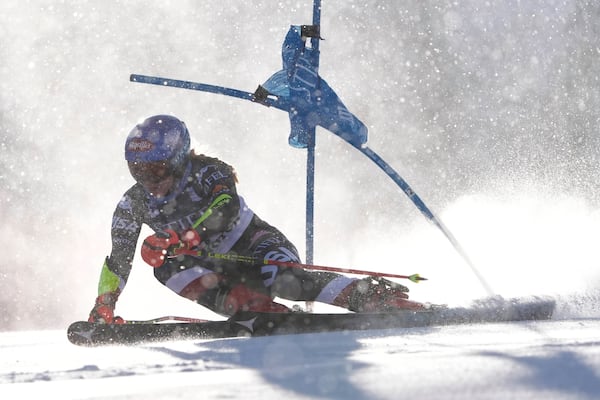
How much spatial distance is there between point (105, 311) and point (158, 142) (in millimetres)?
885

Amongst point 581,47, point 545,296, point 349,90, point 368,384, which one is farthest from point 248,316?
point 581,47

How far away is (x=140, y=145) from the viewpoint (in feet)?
13.7

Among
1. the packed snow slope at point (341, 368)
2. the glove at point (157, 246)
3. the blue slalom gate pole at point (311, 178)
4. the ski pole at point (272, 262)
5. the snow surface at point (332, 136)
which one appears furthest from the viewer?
the snow surface at point (332, 136)

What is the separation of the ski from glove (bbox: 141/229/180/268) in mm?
346

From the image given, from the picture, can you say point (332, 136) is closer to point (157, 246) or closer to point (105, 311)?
point (105, 311)

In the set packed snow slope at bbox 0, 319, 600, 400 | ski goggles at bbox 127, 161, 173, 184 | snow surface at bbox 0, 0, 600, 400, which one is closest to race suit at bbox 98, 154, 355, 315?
ski goggles at bbox 127, 161, 173, 184

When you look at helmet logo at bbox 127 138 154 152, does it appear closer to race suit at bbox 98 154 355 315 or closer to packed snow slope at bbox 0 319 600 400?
race suit at bbox 98 154 355 315

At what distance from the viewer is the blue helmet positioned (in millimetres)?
4176

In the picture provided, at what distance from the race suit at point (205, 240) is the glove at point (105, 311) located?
0.04 meters

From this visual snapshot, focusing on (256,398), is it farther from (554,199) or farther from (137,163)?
(554,199)

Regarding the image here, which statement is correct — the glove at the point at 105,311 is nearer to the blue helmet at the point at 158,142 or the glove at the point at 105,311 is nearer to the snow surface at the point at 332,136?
the blue helmet at the point at 158,142

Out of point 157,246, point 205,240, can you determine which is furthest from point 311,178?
point 157,246

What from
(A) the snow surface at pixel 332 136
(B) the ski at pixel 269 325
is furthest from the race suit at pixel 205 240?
(A) the snow surface at pixel 332 136

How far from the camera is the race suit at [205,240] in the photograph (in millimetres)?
4230
